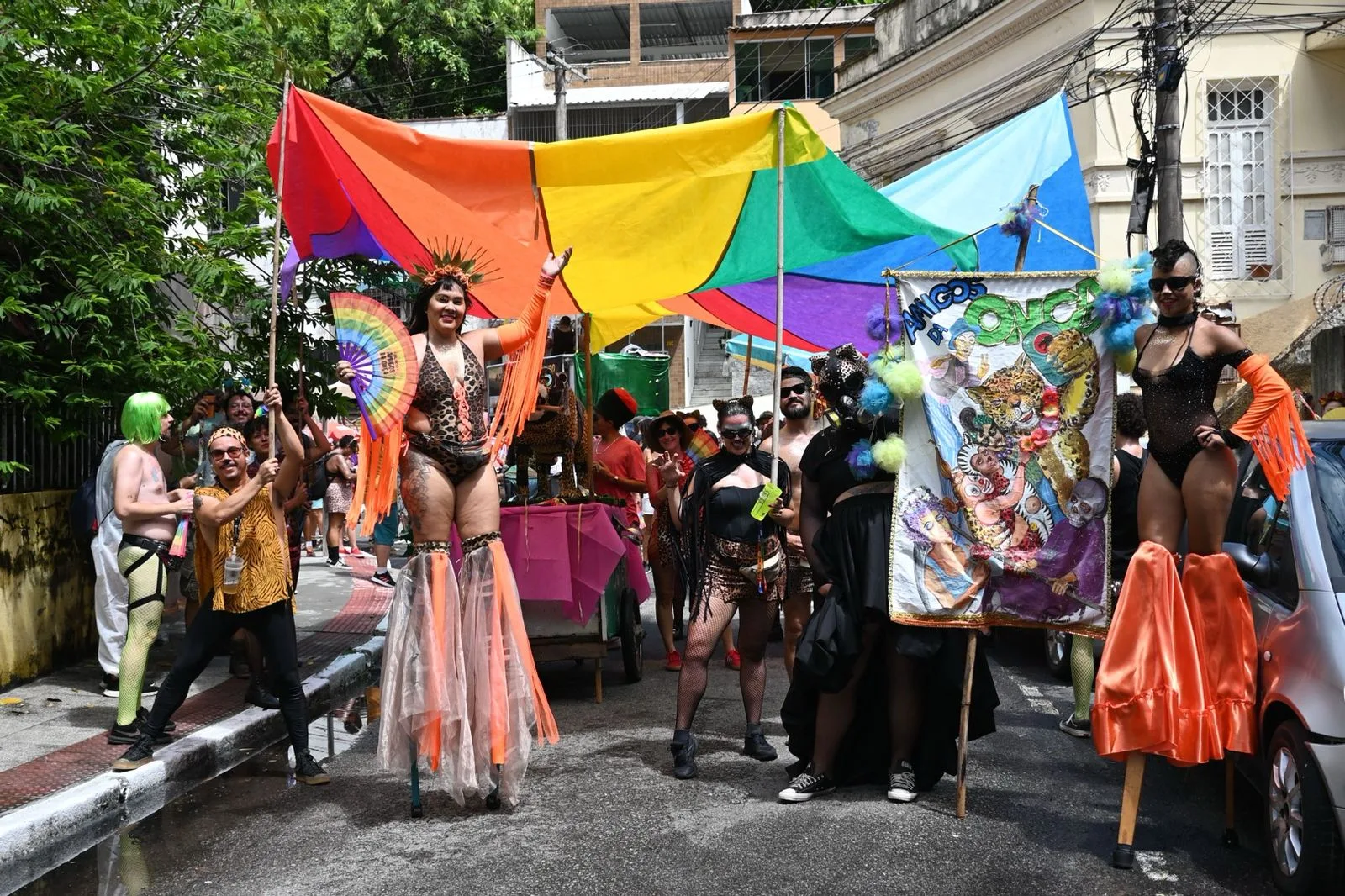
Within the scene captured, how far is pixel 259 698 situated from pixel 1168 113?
9.19 meters

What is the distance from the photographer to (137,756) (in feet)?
19.9

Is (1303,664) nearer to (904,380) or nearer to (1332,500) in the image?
(1332,500)

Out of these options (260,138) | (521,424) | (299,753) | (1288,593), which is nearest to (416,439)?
(521,424)

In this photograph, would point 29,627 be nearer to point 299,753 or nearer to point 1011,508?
point 299,753

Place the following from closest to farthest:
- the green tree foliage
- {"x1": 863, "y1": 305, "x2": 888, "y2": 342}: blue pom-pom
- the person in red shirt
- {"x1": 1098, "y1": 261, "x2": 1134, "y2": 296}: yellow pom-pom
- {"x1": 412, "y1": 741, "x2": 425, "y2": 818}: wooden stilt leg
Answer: {"x1": 1098, "y1": 261, "x2": 1134, "y2": 296}: yellow pom-pom
{"x1": 412, "y1": 741, "x2": 425, "y2": 818}: wooden stilt leg
{"x1": 863, "y1": 305, "x2": 888, "y2": 342}: blue pom-pom
the green tree foliage
the person in red shirt

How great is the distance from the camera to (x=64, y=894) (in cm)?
488

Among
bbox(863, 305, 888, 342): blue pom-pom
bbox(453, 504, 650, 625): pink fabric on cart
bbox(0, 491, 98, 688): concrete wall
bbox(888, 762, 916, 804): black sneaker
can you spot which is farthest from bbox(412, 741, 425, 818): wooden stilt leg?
bbox(0, 491, 98, 688): concrete wall

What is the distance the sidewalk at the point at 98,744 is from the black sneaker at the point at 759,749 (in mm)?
2842

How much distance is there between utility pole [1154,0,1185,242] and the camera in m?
11.3

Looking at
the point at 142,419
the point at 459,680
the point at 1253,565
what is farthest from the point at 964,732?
the point at 142,419

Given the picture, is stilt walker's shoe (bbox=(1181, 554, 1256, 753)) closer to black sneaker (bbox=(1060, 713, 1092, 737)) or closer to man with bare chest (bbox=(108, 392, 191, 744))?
black sneaker (bbox=(1060, 713, 1092, 737))

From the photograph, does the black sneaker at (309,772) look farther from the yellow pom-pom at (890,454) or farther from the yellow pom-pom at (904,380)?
the yellow pom-pom at (904,380)

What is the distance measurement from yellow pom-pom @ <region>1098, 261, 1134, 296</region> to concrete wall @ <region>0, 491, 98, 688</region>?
7.04 meters

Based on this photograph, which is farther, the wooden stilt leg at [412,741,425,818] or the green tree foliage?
the green tree foliage
